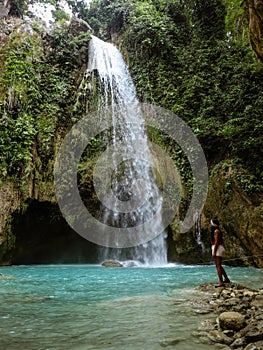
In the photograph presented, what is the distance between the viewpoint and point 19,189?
11789 mm

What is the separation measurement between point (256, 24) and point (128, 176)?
8758 millimetres

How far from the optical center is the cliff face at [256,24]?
4.66 meters

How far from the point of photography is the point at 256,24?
16.3 feet

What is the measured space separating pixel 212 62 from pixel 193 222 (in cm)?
761

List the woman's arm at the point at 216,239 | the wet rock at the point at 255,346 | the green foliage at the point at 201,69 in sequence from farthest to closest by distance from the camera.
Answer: the green foliage at the point at 201,69
the woman's arm at the point at 216,239
the wet rock at the point at 255,346

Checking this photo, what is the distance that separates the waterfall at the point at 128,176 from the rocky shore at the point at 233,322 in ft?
25.3

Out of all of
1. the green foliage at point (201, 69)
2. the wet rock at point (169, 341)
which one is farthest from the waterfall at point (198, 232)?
the wet rock at point (169, 341)

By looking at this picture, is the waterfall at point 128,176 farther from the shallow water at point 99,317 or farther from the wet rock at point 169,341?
the wet rock at point 169,341

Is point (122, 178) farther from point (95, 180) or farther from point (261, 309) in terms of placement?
point (261, 309)

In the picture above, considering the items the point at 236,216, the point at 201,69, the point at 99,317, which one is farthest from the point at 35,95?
the point at 99,317

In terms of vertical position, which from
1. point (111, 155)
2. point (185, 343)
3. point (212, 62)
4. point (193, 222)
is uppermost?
point (212, 62)

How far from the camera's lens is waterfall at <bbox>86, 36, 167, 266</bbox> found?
1264cm

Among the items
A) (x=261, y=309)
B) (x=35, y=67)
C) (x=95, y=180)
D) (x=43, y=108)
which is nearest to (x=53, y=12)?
(x=35, y=67)

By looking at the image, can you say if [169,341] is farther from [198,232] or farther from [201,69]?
[201,69]
